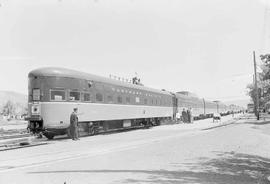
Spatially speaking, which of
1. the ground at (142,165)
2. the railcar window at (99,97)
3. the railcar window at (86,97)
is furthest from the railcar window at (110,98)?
the ground at (142,165)

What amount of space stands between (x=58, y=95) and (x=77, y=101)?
1343mm

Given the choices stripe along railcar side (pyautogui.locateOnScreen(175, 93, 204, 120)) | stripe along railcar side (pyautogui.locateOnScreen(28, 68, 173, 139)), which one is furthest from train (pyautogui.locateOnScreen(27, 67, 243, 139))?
stripe along railcar side (pyautogui.locateOnScreen(175, 93, 204, 120))

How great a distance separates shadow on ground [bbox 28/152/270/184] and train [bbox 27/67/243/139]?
1003cm

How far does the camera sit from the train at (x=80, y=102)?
21.2 meters

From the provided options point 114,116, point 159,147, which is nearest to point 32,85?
point 114,116

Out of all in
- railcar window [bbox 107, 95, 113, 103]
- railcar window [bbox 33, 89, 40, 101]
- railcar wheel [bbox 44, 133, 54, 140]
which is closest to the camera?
railcar window [bbox 33, 89, 40, 101]

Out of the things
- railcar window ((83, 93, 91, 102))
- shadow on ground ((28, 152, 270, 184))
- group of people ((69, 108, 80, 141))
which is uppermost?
railcar window ((83, 93, 91, 102))

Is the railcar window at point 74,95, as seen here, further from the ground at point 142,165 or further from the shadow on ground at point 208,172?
the shadow on ground at point 208,172

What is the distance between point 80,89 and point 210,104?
166 feet

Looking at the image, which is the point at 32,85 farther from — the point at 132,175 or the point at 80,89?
the point at 132,175

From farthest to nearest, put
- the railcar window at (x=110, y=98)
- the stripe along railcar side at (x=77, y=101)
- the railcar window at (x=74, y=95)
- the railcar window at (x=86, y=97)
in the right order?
1. the railcar window at (x=110, y=98)
2. the railcar window at (x=86, y=97)
3. the railcar window at (x=74, y=95)
4. the stripe along railcar side at (x=77, y=101)

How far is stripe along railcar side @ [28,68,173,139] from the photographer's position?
69.5 feet

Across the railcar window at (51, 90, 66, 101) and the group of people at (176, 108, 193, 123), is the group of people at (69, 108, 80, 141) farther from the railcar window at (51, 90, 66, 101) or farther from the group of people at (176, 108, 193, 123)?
the group of people at (176, 108, 193, 123)

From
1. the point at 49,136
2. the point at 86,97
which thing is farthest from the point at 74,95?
the point at 49,136
